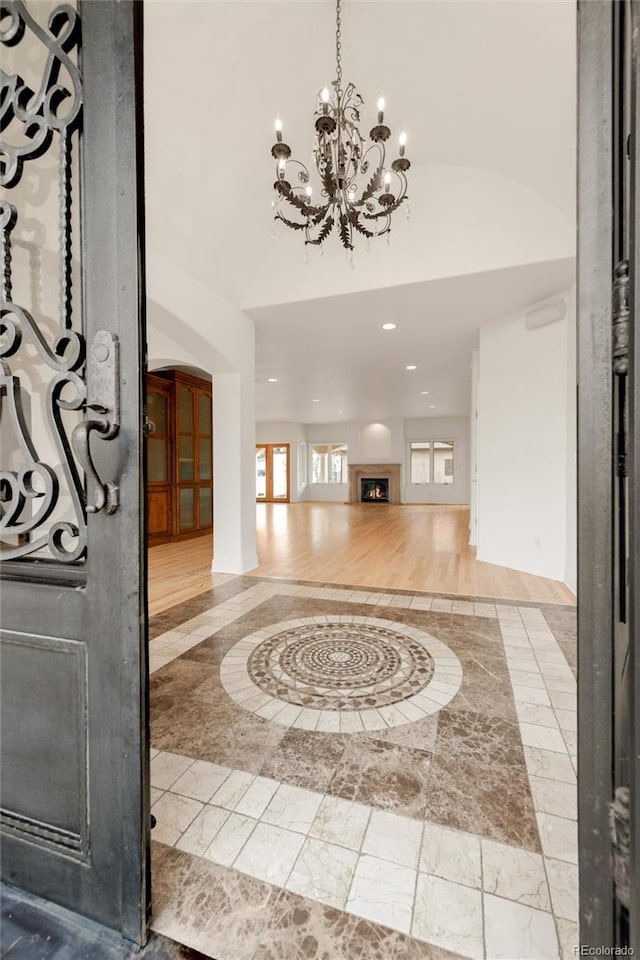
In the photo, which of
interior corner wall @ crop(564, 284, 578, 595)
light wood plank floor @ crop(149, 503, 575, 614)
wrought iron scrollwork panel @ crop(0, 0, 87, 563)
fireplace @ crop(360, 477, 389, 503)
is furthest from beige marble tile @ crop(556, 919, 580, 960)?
fireplace @ crop(360, 477, 389, 503)

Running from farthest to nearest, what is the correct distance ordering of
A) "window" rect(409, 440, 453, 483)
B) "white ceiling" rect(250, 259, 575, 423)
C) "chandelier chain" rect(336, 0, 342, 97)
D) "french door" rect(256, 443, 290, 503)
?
1. "french door" rect(256, 443, 290, 503)
2. "window" rect(409, 440, 453, 483)
3. "white ceiling" rect(250, 259, 575, 423)
4. "chandelier chain" rect(336, 0, 342, 97)

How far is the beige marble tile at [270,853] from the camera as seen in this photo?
43.1 inches

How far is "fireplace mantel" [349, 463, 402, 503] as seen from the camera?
13.7 metres

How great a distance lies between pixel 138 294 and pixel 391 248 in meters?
3.75

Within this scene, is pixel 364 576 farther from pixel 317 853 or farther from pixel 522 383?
pixel 317 853

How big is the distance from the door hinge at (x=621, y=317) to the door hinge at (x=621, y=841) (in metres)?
0.59

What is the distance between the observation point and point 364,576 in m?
4.38

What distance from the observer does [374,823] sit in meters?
1.26

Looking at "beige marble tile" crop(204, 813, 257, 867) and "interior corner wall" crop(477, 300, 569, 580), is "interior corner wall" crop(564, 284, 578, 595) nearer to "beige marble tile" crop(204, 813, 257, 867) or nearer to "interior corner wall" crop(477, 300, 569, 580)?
"interior corner wall" crop(477, 300, 569, 580)

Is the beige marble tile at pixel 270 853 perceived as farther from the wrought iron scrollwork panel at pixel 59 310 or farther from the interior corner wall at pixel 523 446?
the interior corner wall at pixel 523 446

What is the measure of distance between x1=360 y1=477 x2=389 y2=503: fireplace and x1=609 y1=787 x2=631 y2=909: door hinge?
44.2ft

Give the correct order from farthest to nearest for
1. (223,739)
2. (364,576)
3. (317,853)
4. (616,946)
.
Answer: (364,576)
(223,739)
(317,853)
(616,946)

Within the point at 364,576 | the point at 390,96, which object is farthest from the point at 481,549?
the point at 390,96

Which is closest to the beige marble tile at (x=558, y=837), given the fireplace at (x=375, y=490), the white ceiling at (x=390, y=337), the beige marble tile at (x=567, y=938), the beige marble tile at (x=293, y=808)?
the beige marble tile at (x=567, y=938)
